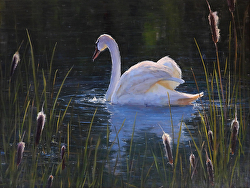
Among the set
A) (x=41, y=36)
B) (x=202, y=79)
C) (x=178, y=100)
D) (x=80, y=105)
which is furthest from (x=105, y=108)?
(x=41, y=36)

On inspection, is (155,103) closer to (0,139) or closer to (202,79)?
(202,79)

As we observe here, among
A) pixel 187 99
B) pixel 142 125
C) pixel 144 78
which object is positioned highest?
pixel 144 78

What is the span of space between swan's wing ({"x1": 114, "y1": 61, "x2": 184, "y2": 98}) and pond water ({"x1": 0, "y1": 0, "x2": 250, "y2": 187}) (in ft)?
1.00

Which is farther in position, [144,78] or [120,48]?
[120,48]

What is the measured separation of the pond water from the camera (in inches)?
246

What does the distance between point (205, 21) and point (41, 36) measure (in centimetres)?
565

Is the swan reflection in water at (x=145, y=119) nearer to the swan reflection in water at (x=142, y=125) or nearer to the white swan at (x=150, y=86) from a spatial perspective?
the swan reflection in water at (x=142, y=125)

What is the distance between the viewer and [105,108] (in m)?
7.43

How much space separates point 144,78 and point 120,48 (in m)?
4.61

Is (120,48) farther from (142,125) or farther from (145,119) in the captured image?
(142,125)

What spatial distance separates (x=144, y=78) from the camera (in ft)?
23.6

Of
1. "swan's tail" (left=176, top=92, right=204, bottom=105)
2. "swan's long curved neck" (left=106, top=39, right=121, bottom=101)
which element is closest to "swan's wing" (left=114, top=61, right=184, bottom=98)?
"swan's tail" (left=176, top=92, right=204, bottom=105)

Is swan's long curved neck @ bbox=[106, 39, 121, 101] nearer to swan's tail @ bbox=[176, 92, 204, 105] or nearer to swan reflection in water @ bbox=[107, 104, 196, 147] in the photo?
swan reflection in water @ bbox=[107, 104, 196, 147]

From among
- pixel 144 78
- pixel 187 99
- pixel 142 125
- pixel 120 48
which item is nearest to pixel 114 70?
pixel 144 78
